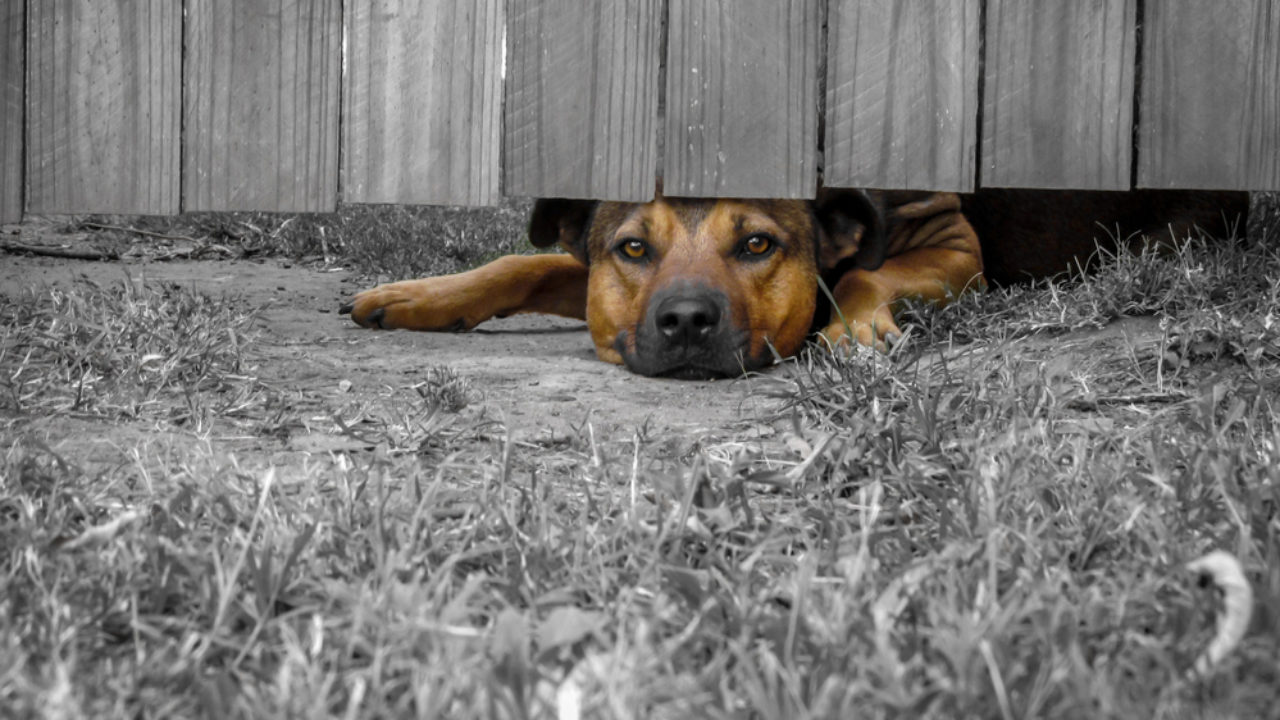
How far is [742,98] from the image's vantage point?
404 cm

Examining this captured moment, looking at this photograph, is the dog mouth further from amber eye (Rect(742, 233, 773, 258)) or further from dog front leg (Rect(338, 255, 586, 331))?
dog front leg (Rect(338, 255, 586, 331))

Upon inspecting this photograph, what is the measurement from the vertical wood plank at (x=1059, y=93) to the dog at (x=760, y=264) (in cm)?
34

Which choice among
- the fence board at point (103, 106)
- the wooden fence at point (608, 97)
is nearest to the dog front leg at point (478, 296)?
the wooden fence at point (608, 97)

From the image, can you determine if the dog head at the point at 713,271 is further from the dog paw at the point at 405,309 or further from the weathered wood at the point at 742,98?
the dog paw at the point at 405,309

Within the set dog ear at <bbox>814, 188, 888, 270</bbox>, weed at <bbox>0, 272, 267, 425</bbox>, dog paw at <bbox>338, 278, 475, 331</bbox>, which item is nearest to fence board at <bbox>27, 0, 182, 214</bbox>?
weed at <bbox>0, 272, 267, 425</bbox>

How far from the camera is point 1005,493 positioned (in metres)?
2.12

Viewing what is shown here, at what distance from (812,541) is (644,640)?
1.86ft

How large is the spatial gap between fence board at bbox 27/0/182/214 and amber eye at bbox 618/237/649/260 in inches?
60.0

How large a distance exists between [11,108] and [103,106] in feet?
0.89

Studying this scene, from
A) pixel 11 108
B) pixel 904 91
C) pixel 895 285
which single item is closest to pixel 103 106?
pixel 11 108

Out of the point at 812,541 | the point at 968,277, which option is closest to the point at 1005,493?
the point at 812,541

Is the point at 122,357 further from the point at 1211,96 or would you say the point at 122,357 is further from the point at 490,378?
the point at 1211,96

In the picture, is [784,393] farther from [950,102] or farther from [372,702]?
[372,702]

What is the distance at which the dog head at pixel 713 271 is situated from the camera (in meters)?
3.99
